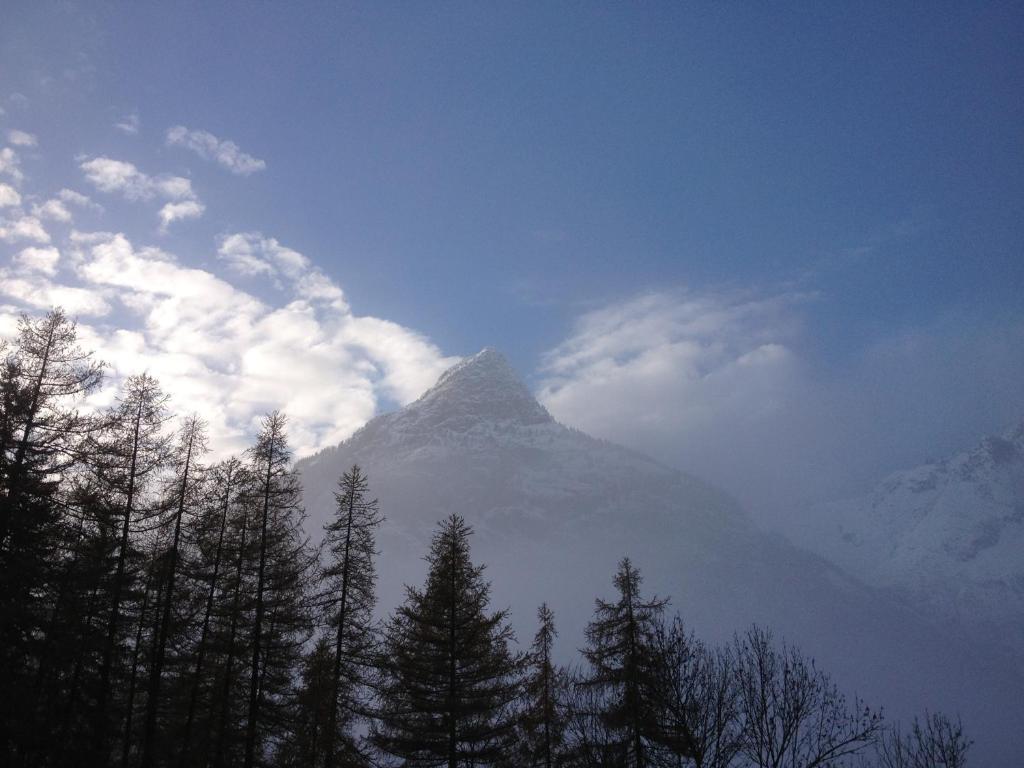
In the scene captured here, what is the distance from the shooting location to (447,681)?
19.4 meters

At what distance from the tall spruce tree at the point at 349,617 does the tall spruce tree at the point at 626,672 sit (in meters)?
7.11

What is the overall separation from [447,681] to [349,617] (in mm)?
3603

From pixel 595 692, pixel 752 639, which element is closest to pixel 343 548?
pixel 595 692

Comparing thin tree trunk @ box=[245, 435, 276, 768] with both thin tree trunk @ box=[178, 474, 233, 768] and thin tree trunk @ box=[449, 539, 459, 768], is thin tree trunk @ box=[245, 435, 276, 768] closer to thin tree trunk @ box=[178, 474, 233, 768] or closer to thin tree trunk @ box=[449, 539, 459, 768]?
thin tree trunk @ box=[178, 474, 233, 768]

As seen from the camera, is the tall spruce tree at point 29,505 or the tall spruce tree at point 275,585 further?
the tall spruce tree at point 275,585

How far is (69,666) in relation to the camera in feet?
46.0

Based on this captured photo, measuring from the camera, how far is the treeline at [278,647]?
13.9 meters

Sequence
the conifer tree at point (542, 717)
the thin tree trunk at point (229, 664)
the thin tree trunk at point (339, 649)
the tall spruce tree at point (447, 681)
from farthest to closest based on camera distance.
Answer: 1. the conifer tree at point (542, 717)
2. the tall spruce tree at point (447, 681)
3. the thin tree trunk at point (229, 664)
4. the thin tree trunk at point (339, 649)

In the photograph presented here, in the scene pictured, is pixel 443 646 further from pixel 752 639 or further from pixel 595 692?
pixel 752 639

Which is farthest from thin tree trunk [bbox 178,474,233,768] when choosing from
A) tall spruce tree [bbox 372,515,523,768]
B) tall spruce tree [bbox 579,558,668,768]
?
tall spruce tree [bbox 579,558,668,768]

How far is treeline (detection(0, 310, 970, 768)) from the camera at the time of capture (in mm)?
13938

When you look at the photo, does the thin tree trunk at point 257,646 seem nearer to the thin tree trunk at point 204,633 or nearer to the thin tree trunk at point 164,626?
the thin tree trunk at point 204,633

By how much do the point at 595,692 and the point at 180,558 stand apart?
13380 millimetres

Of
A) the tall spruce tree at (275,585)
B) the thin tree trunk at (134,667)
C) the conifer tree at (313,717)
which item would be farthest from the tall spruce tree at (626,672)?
the thin tree trunk at (134,667)
